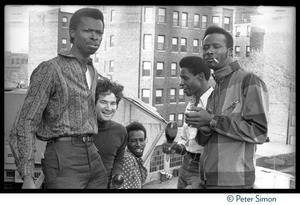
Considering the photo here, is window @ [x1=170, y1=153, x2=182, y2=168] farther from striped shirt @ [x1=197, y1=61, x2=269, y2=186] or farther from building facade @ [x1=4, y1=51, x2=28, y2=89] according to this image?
building facade @ [x1=4, y1=51, x2=28, y2=89]

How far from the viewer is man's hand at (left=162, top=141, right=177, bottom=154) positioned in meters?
3.24

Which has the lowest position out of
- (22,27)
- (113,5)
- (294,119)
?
(294,119)

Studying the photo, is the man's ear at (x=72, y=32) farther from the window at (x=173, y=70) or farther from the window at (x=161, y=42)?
the window at (x=173, y=70)

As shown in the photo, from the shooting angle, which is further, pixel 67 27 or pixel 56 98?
pixel 67 27

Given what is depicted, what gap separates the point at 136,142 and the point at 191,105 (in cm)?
56

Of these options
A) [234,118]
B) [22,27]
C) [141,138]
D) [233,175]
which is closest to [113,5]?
[22,27]

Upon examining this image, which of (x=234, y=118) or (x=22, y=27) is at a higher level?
(x=22, y=27)

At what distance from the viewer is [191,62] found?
127 inches

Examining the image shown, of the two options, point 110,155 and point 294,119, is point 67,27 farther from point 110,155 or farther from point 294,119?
point 294,119

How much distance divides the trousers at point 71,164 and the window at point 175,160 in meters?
0.61

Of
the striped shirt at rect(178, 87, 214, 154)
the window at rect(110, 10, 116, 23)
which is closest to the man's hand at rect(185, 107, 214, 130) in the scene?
the striped shirt at rect(178, 87, 214, 154)

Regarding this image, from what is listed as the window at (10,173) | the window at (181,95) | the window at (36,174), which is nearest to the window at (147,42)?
the window at (181,95)

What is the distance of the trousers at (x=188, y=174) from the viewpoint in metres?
3.18

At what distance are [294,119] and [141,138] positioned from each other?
1.32m
